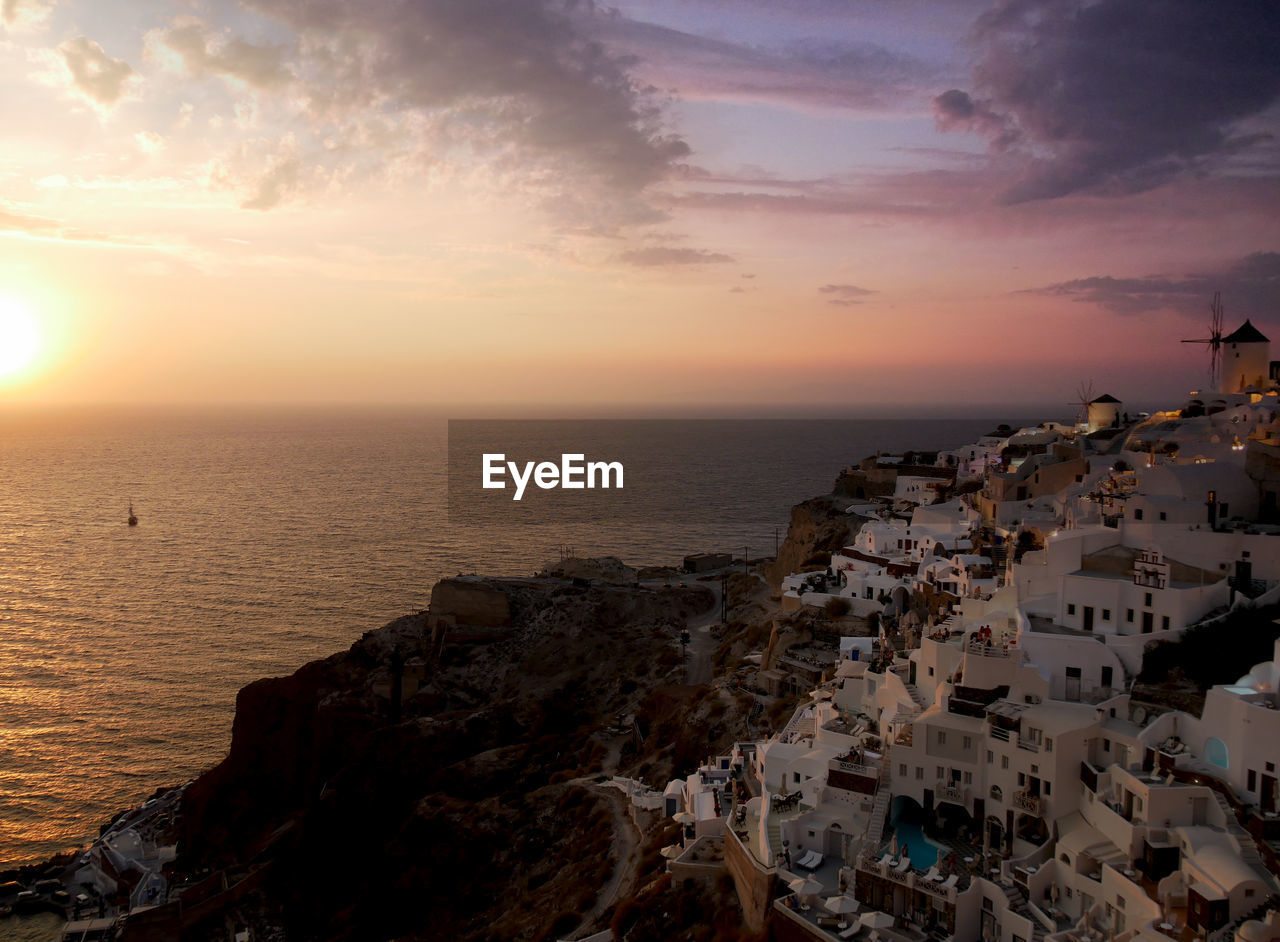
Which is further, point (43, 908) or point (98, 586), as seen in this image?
point (98, 586)

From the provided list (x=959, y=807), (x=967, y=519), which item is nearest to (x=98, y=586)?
(x=967, y=519)

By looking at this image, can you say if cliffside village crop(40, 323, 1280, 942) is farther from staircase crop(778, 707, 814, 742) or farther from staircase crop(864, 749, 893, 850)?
staircase crop(778, 707, 814, 742)

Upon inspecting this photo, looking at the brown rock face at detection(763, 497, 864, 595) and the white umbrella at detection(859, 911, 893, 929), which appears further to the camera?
the brown rock face at detection(763, 497, 864, 595)

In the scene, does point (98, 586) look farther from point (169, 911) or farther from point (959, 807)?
point (959, 807)

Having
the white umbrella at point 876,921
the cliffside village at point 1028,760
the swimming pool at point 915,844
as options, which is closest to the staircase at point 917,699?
the cliffside village at point 1028,760

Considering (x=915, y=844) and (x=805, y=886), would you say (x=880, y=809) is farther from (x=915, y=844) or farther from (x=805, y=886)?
(x=805, y=886)

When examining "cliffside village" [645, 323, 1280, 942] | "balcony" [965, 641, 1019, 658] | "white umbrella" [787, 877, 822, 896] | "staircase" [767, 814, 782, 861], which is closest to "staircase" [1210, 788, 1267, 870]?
"cliffside village" [645, 323, 1280, 942]

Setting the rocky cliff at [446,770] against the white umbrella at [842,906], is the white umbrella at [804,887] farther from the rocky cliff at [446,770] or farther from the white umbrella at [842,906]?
the rocky cliff at [446,770]
